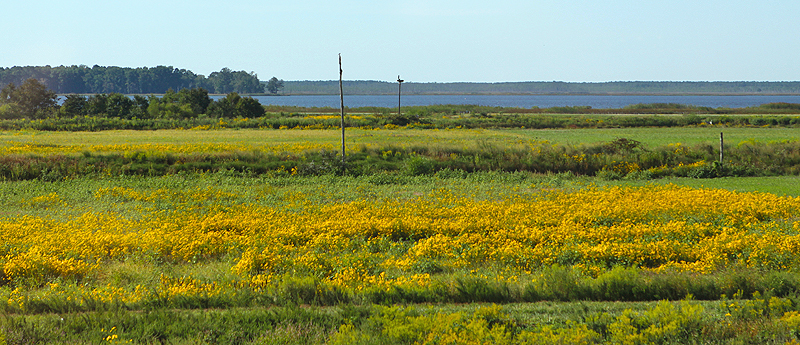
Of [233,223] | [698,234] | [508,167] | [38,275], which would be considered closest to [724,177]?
[508,167]

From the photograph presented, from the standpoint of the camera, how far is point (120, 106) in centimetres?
7731

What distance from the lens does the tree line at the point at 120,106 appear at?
76.1 metres

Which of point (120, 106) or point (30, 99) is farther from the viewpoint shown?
point (30, 99)

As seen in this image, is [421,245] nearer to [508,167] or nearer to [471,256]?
[471,256]

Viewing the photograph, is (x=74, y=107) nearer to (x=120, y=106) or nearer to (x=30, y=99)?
(x=120, y=106)

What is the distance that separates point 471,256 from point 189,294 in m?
5.86

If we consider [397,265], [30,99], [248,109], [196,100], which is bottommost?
[397,265]

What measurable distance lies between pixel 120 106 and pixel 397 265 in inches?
2994

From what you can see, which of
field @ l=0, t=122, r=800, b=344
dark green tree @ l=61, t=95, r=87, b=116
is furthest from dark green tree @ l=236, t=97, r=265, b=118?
field @ l=0, t=122, r=800, b=344

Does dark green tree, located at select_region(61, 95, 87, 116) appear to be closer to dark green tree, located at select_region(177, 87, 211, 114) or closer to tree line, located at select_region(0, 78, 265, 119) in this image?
tree line, located at select_region(0, 78, 265, 119)

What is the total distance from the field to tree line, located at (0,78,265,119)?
53.4 metres

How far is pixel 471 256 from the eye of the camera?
12.6m

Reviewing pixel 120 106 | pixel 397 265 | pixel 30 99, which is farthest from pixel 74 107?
pixel 397 265

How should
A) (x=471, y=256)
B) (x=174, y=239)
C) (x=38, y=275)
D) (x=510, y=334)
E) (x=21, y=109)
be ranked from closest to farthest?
(x=510, y=334) → (x=38, y=275) → (x=471, y=256) → (x=174, y=239) → (x=21, y=109)
